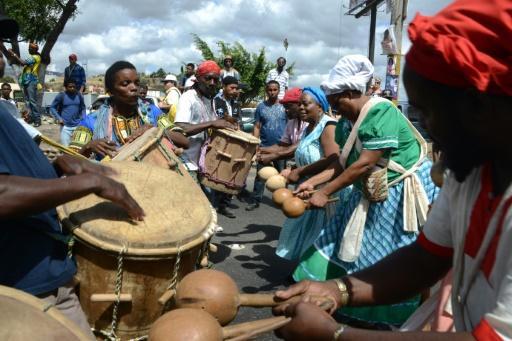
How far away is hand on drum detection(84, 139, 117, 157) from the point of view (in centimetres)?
363

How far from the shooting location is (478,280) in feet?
4.57

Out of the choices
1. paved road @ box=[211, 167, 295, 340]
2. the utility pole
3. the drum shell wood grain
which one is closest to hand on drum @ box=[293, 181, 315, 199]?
paved road @ box=[211, 167, 295, 340]

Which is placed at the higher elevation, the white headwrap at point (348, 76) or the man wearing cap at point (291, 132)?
the white headwrap at point (348, 76)

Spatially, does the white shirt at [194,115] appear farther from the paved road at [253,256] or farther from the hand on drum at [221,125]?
the paved road at [253,256]

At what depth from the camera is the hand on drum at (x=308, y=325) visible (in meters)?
1.55

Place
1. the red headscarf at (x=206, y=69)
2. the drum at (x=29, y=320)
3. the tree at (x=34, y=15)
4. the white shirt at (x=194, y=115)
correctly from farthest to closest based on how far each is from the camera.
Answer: the tree at (x=34, y=15)
the red headscarf at (x=206, y=69)
the white shirt at (x=194, y=115)
the drum at (x=29, y=320)

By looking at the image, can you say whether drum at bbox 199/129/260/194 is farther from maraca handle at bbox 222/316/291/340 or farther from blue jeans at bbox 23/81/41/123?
blue jeans at bbox 23/81/41/123

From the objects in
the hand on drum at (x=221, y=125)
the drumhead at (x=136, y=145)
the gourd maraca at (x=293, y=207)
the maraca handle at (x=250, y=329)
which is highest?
the drumhead at (x=136, y=145)

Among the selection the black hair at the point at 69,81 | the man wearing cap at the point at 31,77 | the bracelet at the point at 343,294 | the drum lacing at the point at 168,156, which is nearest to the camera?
the bracelet at the point at 343,294

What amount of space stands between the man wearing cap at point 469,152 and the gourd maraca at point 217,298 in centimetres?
16

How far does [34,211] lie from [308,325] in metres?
0.99

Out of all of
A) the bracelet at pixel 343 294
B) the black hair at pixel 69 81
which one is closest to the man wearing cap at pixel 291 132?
the bracelet at pixel 343 294

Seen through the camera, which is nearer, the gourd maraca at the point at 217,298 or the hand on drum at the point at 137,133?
the gourd maraca at the point at 217,298

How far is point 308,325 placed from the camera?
1576mm
